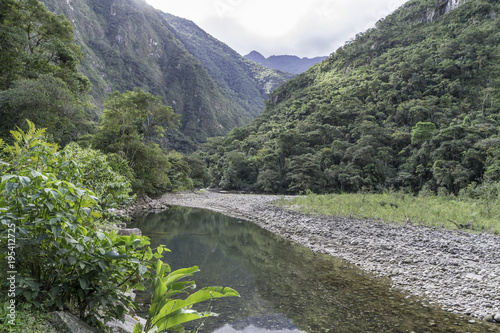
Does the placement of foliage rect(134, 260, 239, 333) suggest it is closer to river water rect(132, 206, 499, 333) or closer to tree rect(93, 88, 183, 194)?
river water rect(132, 206, 499, 333)

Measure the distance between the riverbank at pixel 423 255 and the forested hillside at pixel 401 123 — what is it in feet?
58.1

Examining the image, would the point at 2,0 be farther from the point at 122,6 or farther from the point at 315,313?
the point at 122,6

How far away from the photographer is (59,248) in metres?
2.01

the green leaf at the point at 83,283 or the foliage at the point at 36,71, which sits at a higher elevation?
the foliage at the point at 36,71

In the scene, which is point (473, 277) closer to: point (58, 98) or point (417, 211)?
point (417, 211)

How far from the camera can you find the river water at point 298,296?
5.48 m

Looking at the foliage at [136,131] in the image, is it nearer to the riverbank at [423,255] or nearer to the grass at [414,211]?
the grass at [414,211]

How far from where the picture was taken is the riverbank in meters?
6.44

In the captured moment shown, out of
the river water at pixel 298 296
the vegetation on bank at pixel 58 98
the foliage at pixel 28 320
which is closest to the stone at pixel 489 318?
the river water at pixel 298 296

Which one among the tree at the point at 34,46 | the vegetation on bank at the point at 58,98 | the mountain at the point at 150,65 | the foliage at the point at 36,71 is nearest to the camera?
the foliage at the point at 36,71

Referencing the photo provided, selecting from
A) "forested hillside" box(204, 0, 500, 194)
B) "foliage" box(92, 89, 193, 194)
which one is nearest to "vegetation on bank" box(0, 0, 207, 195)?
"foliage" box(92, 89, 193, 194)

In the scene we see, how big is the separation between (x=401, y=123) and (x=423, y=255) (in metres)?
42.3

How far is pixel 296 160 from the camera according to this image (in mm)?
42188

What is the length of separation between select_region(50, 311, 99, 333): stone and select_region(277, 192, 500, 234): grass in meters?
14.9
